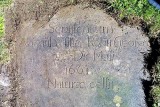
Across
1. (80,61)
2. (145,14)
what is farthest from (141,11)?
(80,61)

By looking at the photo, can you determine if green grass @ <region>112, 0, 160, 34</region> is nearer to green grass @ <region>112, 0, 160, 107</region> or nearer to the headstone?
green grass @ <region>112, 0, 160, 107</region>

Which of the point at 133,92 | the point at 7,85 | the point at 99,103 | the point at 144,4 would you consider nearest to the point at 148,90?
the point at 133,92

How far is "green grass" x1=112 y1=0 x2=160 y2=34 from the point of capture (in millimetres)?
4180

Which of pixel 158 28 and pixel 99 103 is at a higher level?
pixel 158 28

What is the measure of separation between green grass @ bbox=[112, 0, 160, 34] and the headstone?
106 mm

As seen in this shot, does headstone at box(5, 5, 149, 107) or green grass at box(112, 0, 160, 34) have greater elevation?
green grass at box(112, 0, 160, 34)

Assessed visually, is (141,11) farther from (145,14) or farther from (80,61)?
(80,61)

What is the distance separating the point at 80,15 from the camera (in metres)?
4.29

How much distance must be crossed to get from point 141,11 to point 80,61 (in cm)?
63

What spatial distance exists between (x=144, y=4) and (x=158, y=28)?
0.22 metres

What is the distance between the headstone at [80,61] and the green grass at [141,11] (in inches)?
4.2

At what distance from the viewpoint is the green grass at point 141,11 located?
4180mm

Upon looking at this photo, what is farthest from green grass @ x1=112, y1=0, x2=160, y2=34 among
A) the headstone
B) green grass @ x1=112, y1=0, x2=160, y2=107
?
the headstone

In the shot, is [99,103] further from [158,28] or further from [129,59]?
[158,28]
